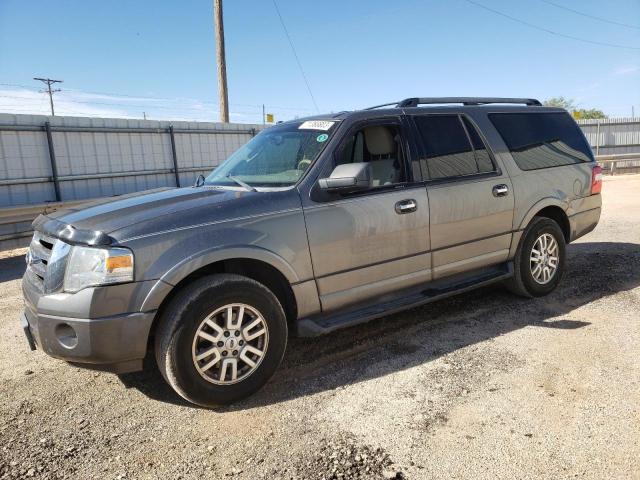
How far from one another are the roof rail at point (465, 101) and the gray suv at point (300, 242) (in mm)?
20

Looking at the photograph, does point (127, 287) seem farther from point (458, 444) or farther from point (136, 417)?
point (458, 444)

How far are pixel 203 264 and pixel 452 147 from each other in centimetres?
256

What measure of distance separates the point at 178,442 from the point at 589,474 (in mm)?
2193

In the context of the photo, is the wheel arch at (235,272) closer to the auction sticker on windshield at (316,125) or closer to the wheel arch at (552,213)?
the auction sticker on windshield at (316,125)

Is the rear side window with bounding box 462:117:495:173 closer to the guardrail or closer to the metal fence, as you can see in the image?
the metal fence

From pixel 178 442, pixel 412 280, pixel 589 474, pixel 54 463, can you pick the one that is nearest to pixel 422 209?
pixel 412 280

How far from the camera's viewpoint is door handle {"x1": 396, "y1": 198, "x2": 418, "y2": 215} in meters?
3.95

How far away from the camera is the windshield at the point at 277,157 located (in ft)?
12.6

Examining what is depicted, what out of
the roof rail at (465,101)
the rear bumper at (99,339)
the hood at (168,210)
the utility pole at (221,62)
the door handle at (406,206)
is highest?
the utility pole at (221,62)

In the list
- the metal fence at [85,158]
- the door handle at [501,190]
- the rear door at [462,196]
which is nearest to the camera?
the rear door at [462,196]

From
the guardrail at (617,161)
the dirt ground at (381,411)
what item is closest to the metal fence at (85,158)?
the dirt ground at (381,411)

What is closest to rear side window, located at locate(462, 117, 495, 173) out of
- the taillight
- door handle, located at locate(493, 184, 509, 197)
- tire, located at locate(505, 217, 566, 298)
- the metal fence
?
door handle, located at locate(493, 184, 509, 197)

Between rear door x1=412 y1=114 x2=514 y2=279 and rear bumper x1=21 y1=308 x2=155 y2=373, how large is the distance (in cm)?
245

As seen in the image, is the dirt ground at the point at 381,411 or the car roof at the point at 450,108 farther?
the car roof at the point at 450,108
